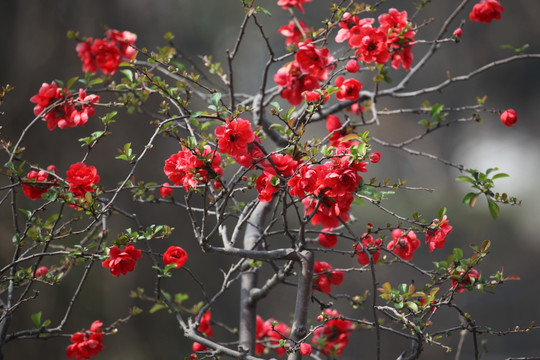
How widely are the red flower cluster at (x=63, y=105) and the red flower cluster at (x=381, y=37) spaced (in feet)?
1.85

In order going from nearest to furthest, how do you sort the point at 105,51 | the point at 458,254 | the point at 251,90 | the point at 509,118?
1. the point at 458,254
2. the point at 509,118
3. the point at 105,51
4. the point at 251,90

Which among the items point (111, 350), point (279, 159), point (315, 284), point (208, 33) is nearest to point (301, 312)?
point (315, 284)

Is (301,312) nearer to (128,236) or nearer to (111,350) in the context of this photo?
(128,236)

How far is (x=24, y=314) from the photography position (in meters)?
2.86

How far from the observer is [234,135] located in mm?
922

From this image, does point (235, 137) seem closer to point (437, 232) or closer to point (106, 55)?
point (437, 232)

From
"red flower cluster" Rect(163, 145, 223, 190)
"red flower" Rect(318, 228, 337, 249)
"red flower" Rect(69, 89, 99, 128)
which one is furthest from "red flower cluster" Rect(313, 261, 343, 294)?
"red flower" Rect(69, 89, 99, 128)

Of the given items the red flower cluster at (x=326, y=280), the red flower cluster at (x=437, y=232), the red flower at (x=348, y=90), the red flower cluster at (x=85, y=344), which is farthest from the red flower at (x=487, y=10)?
the red flower cluster at (x=85, y=344)

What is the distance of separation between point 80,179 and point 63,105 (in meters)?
0.24

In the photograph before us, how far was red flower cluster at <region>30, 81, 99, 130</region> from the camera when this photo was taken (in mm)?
1121

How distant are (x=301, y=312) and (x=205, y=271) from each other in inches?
125

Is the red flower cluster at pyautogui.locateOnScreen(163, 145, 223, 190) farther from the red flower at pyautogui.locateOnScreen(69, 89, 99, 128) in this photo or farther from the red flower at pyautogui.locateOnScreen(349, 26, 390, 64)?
the red flower at pyautogui.locateOnScreen(349, 26, 390, 64)

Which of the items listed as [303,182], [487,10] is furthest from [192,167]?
[487,10]

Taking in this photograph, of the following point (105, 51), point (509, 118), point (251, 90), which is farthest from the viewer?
point (251, 90)
